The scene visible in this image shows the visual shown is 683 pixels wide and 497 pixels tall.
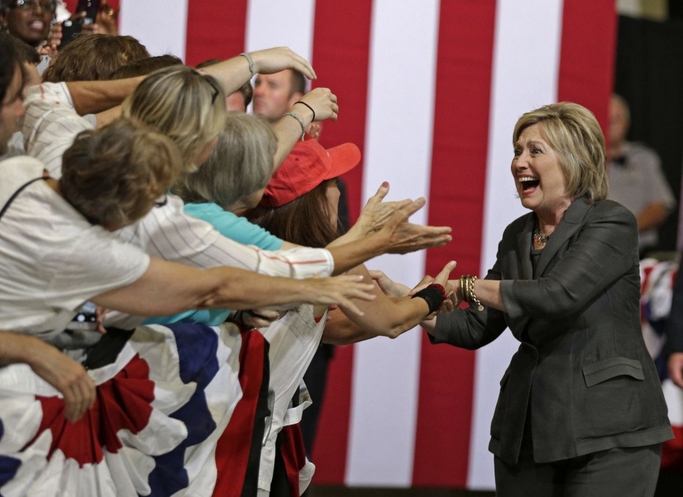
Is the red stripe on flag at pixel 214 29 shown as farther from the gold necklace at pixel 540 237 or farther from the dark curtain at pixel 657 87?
the dark curtain at pixel 657 87

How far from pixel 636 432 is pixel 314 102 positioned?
1.19m

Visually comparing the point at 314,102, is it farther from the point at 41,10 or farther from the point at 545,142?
the point at 41,10

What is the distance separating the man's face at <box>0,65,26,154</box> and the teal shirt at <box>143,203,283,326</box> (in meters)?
0.40

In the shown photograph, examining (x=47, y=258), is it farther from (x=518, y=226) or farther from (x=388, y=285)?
(x=518, y=226)

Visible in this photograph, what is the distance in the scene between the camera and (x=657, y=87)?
571 cm

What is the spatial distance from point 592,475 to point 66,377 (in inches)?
52.3

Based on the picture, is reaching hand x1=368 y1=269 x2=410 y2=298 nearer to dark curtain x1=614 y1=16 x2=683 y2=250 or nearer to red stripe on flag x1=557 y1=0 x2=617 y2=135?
red stripe on flag x1=557 y1=0 x2=617 y2=135

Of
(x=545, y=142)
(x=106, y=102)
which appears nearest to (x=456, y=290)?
(x=545, y=142)

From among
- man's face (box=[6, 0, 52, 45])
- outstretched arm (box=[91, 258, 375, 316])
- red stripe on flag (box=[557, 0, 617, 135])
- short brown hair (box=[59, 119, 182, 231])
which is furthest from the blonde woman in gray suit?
red stripe on flag (box=[557, 0, 617, 135])

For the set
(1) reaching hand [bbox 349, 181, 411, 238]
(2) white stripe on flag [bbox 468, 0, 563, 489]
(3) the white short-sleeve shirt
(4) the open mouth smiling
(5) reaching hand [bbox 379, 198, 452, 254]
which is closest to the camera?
(3) the white short-sleeve shirt

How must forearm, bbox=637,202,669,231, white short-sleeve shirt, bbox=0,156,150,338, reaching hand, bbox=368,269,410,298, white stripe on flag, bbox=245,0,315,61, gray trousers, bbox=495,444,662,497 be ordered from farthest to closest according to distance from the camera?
forearm, bbox=637,202,669,231 → white stripe on flag, bbox=245,0,315,61 → reaching hand, bbox=368,269,410,298 → gray trousers, bbox=495,444,662,497 → white short-sleeve shirt, bbox=0,156,150,338

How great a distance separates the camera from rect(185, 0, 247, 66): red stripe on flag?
12.8 feet

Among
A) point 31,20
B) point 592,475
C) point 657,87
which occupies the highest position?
point 657,87

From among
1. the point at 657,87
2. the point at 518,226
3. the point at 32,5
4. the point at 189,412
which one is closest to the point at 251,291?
the point at 189,412
